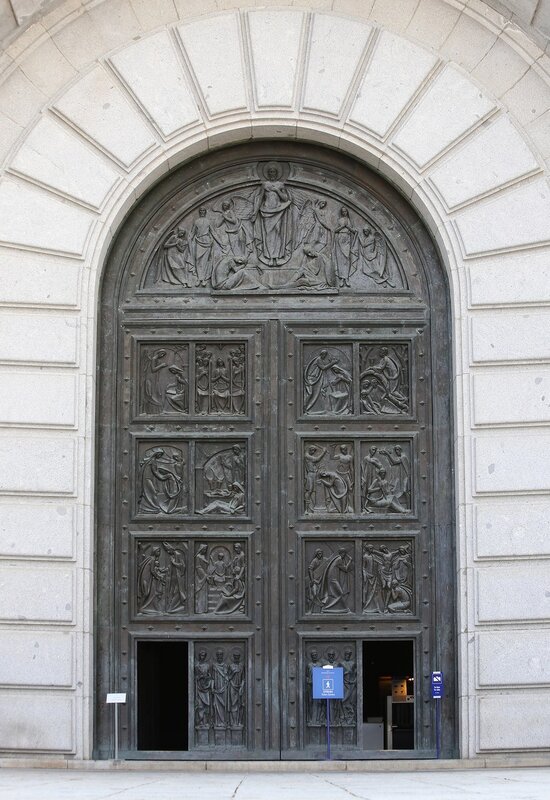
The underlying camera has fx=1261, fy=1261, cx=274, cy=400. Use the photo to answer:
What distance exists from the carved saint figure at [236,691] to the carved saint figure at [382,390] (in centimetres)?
347

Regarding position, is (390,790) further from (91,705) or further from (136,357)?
(136,357)

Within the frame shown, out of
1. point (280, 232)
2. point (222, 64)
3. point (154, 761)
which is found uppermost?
point (222, 64)

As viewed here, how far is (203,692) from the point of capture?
15164 millimetres

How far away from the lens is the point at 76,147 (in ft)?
50.7

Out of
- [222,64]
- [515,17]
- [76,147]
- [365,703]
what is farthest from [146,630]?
[515,17]

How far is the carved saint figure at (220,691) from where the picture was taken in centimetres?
1514

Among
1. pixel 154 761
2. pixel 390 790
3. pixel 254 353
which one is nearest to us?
pixel 390 790

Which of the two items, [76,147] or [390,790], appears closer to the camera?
[390,790]

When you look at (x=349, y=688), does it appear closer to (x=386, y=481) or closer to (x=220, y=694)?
(x=220, y=694)

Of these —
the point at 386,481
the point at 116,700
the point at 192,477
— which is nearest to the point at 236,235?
the point at 192,477

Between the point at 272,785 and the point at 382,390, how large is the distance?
539 cm

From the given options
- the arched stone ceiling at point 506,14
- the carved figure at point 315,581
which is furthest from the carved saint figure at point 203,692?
the arched stone ceiling at point 506,14

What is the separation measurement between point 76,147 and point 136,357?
2.68 m

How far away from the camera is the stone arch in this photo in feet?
49.2
